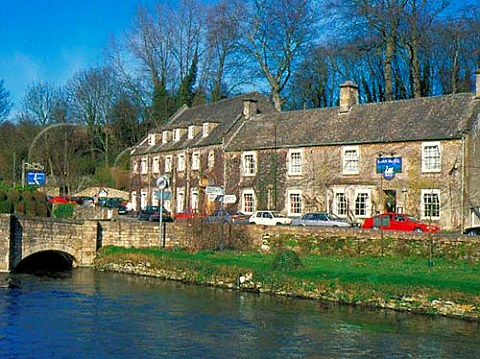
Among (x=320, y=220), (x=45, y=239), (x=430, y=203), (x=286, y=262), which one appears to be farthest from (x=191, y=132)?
(x=286, y=262)

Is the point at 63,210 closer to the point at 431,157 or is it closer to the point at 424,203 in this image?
the point at 424,203

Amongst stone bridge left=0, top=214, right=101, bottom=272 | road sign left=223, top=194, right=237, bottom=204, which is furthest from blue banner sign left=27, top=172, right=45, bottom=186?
stone bridge left=0, top=214, right=101, bottom=272

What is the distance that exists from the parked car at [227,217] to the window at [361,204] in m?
6.67

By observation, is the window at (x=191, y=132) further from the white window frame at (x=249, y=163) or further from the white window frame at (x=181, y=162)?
the white window frame at (x=249, y=163)

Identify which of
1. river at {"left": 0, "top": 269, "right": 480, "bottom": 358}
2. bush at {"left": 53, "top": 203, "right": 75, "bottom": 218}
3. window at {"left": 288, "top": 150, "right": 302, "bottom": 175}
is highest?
window at {"left": 288, "top": 150, "right": 302, "bottom": 175}

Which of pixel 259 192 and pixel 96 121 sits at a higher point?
pixel 96 121

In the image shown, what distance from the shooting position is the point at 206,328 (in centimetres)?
2258

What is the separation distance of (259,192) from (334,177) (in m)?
5.81

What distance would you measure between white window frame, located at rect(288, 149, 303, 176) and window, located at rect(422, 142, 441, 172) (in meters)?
8.25

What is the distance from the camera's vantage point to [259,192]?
158 feet

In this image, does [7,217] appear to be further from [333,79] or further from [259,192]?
[333,79]

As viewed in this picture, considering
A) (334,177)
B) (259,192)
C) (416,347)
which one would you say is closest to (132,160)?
(259,192)

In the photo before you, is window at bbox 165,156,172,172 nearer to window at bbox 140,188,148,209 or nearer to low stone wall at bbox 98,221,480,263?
window at bbox 140,188,148,209

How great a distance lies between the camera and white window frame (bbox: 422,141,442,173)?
40469mm
